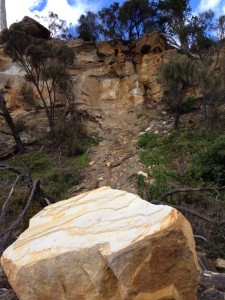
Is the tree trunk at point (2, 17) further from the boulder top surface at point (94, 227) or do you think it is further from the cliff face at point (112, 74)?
the boulder top surface at point (94, 227)

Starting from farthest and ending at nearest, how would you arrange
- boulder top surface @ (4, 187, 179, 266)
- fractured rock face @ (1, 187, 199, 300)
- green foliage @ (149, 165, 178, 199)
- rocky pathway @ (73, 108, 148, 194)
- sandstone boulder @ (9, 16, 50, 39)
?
sandstone boulder @ (9, 16, 50, 39) < rocky pathway @ (73, 108, 148, 194) < green foliage @ (149, 165, 178, 199) < boulder top surface @ (4, 187, 179, 266) < fractured rock face @ (1, 187, 199, 300)

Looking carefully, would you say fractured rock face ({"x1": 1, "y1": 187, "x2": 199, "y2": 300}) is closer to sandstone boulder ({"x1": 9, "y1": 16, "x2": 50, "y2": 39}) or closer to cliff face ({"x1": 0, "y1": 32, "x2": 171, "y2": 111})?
cliff face ({"x1": 0, "y1": 32, "x2": 171, "y2": 111})

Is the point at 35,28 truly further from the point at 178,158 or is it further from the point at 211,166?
the point at 211,166

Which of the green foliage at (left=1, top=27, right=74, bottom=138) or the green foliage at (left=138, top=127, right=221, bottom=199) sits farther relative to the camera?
the green foliage at (left=1, top=27, right=74, bottom=138)

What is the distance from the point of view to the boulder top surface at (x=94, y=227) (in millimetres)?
2123

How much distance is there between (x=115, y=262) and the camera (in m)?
2.00

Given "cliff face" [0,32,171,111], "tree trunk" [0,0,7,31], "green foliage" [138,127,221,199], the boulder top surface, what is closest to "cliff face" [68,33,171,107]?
"cliff face" [0,32,171,111]

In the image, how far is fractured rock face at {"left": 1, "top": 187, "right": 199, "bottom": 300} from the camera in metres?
2.01

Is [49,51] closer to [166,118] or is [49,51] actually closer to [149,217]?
[166,118]

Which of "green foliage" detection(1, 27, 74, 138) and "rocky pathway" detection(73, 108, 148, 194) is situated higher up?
"green foliage" detection(1, 27, 74, 138)

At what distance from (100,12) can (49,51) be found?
7186mm

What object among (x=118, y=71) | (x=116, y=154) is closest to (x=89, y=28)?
(x=118, y=71)

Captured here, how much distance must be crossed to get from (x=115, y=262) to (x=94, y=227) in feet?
1.41

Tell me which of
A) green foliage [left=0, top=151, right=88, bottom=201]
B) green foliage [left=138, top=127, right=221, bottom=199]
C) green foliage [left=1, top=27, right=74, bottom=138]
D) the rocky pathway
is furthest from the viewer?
green foliage [left=1, top=27, right=74, bottom=138]
